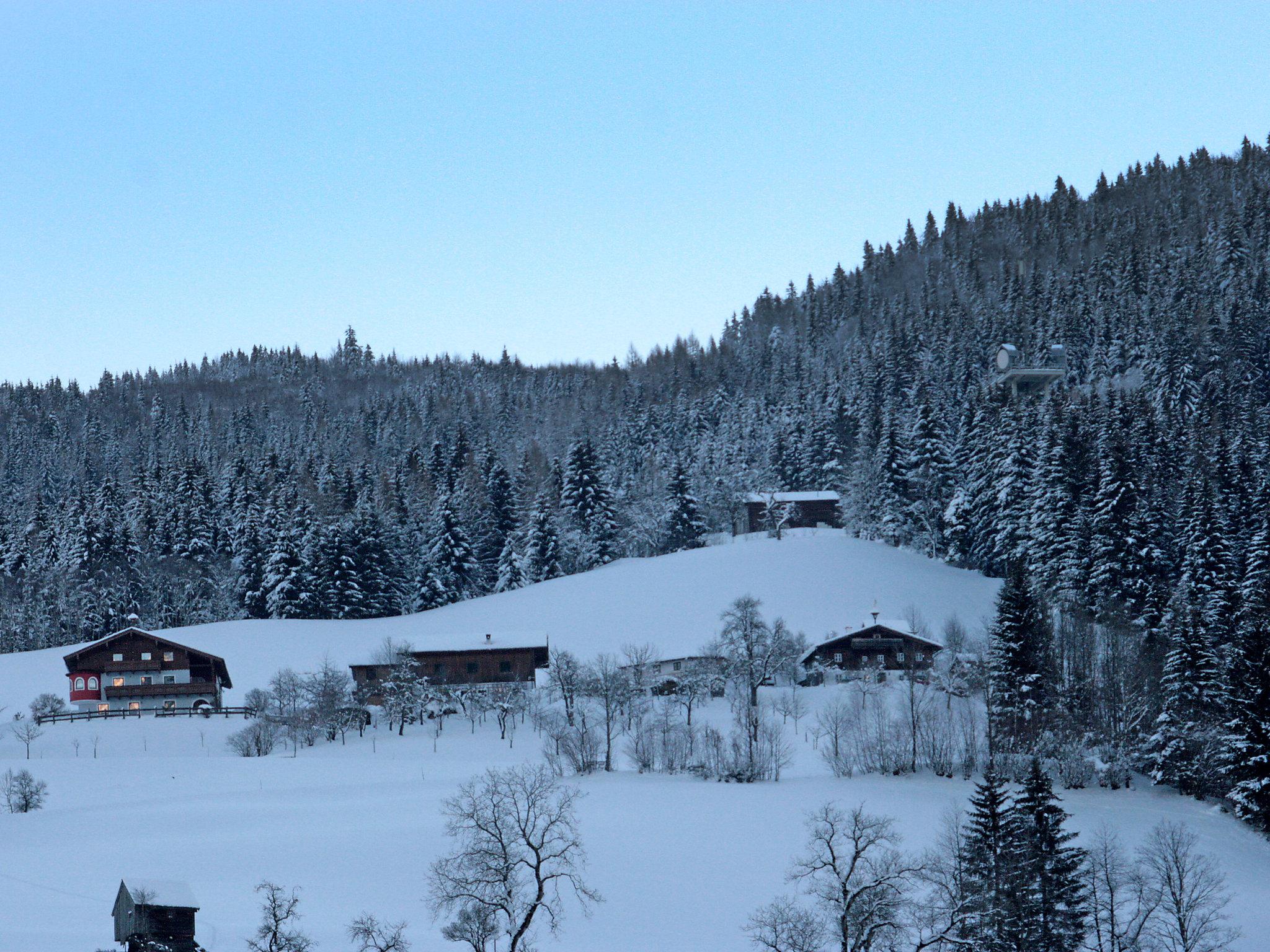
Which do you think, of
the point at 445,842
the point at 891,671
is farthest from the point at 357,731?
the point at 891,671

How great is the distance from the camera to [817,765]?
55562 mm

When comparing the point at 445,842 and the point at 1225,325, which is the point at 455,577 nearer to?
the point at 445,842

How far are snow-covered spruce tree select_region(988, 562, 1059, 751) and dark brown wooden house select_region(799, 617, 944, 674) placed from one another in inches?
346

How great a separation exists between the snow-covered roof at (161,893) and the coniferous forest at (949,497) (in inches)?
1463

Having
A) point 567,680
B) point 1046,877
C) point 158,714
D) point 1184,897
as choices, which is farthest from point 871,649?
point 158,714

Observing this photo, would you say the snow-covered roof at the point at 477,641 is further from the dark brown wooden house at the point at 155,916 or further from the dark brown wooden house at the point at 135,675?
the dark brown wooden house at the point at 155,916

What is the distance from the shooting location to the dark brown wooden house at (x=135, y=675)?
2783 inches

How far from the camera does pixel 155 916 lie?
1187 inches

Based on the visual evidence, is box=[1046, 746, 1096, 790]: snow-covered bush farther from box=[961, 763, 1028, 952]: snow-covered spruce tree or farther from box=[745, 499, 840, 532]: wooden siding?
box=[745, 499, 840, 532]: wooden siding

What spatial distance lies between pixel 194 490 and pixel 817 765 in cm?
7508

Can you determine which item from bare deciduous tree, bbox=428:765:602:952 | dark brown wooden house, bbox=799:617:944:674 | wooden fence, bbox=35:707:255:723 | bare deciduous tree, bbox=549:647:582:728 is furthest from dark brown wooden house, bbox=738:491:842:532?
bare deciduous tree, bbox=428:765:602:952

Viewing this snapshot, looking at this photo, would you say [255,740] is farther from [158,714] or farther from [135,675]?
[135,675]

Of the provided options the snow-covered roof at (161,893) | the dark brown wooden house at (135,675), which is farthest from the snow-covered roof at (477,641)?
the snow-covered roof at (161,893)

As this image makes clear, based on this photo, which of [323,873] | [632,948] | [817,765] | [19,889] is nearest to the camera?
[632,948]
